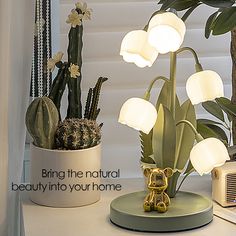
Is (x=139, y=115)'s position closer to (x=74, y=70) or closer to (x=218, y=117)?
(x=74, y=70)

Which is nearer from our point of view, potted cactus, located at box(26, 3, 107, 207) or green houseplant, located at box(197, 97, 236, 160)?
potted cactus, located at box(26, 3, 107, 207)

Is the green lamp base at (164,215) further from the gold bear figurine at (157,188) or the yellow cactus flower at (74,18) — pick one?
the yellow cactus flower at (74,18)

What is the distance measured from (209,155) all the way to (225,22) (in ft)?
1.01

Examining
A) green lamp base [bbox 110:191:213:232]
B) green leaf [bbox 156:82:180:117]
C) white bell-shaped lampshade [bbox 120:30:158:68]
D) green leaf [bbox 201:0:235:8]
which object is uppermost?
green leaf [bbox 201:0:235:8]

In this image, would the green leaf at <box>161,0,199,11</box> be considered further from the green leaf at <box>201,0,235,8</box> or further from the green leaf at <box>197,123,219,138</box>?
the green leaf at <box>197,123,219,138</box>

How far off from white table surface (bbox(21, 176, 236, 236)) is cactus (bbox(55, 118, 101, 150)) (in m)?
0.14

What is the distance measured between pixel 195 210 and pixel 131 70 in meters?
0.57

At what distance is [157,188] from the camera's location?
1354mm

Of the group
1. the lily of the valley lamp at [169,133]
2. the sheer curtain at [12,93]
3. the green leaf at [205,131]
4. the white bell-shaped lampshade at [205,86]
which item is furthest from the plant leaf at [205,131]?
the sheer curtain at [12,93]

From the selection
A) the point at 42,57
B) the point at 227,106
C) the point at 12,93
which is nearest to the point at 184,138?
the point at 227,106

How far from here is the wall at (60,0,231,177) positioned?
180 cm

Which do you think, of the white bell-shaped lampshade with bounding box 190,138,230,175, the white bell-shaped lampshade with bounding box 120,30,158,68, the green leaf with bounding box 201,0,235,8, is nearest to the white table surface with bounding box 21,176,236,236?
the white bell-shaped lampshade with bounding box 190,138,230,175

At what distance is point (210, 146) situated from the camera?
52.5 inches

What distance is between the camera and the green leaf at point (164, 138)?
4.56 ft
